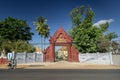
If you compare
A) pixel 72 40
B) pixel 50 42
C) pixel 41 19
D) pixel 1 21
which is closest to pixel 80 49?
pixel 72 40

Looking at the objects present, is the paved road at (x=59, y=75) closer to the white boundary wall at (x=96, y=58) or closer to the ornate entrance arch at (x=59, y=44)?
the white boundary wall at (x=96, y=58)

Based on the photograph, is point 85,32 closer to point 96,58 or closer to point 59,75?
point 96,58

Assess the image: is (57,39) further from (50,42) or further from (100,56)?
(100,56)

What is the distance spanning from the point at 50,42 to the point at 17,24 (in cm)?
3061

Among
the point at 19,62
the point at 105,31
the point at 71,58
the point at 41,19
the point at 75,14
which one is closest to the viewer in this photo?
the point at 19,62

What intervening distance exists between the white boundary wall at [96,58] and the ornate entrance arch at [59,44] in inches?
110

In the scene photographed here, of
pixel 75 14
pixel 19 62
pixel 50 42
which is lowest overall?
pixel 19 62

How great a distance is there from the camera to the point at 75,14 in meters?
69.8

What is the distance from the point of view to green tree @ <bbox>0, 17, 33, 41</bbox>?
85438 millimetres

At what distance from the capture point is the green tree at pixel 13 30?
8544 centimetres

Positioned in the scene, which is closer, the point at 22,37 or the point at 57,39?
the point at 57,39

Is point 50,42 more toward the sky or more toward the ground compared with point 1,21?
more toward the ground

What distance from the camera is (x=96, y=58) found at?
54312mm

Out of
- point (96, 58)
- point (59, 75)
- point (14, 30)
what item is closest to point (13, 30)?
point (14, 30)
